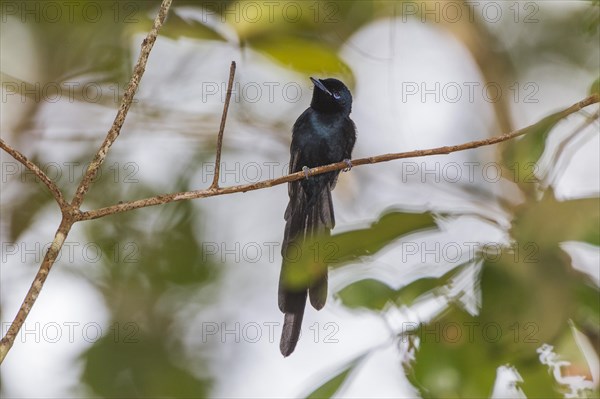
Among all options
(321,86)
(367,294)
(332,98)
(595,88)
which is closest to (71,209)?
(367,294)

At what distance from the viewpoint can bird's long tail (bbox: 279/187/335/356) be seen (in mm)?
2537

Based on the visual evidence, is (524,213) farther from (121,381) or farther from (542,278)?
(121,381)

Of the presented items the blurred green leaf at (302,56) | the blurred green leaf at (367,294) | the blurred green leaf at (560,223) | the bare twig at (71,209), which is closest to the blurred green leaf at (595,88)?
the blurred green leaf at (560,223)

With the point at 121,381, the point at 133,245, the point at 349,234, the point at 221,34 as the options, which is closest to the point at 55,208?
the point at 133,245

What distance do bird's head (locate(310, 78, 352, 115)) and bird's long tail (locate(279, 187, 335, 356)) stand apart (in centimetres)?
44

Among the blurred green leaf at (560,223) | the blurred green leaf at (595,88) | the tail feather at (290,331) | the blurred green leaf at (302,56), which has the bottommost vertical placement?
the tail feather at (290,331)

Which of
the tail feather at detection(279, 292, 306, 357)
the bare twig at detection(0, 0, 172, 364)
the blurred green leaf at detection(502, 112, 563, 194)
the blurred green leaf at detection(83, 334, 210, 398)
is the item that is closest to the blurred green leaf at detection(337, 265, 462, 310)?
the blurred green leaf at detection(502, 112, 563, 194)

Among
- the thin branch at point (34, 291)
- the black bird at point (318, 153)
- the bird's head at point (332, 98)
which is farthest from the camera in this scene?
the bird's head at point (332, 98)

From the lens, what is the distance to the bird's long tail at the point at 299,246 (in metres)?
2.54

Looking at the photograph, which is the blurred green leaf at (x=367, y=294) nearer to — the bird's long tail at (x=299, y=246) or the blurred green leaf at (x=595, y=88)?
the bird's long tail at (x=299, y=246)

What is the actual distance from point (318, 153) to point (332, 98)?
0.27m

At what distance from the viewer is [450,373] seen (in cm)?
163

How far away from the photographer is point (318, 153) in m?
3.57

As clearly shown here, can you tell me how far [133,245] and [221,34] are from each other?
5.20 ft
